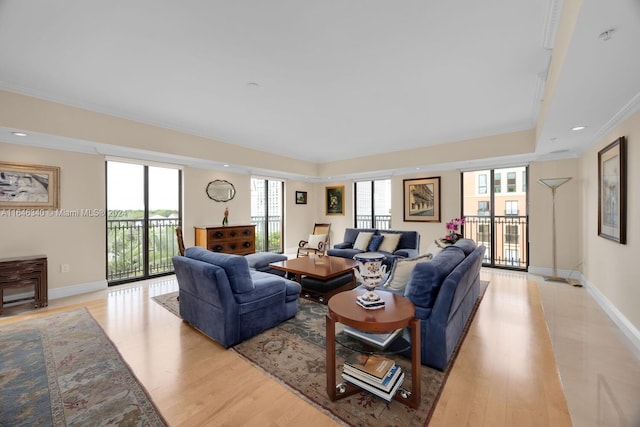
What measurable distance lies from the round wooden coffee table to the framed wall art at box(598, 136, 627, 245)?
2.99 m

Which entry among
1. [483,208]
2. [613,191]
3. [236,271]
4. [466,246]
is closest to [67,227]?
[236,271]

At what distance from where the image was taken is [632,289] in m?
2.75

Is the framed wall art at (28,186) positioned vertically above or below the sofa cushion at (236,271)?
above

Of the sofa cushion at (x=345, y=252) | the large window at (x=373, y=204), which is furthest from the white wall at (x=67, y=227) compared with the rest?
the large window at (x=373, y=204)

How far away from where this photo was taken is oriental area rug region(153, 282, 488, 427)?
167 cm

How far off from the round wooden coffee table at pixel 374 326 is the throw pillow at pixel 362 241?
3587 mm

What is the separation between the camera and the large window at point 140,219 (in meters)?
4.63

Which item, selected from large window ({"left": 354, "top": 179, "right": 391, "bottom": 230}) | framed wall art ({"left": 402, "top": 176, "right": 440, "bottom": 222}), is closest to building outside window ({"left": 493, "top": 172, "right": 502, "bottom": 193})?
framed wall art ({"left": 402, "top": 176, "right": 440, "bottom": 222})

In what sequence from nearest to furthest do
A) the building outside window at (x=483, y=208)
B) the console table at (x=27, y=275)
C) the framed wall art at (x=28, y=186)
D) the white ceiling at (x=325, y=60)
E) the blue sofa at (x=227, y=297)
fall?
1. the white ceiling at (x=325, y=60)
2. the blue sofa at (x=227, y=297)
3. the console table at (x=27, y=275)
4. the framed wall art at (x=28, y=186)
5. the building outside window at (x=483, y=208)

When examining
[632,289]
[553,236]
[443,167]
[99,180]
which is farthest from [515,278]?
[99,180]

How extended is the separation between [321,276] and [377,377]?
70.4 inches

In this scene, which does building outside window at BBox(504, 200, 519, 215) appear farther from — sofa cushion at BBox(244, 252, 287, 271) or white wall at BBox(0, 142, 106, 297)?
white wall at BBox(0, 142, 106, 297)

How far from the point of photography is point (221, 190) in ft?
19.2

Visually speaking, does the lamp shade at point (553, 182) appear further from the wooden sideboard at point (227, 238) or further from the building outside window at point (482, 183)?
the wooden sideboard at point (227, 238)
